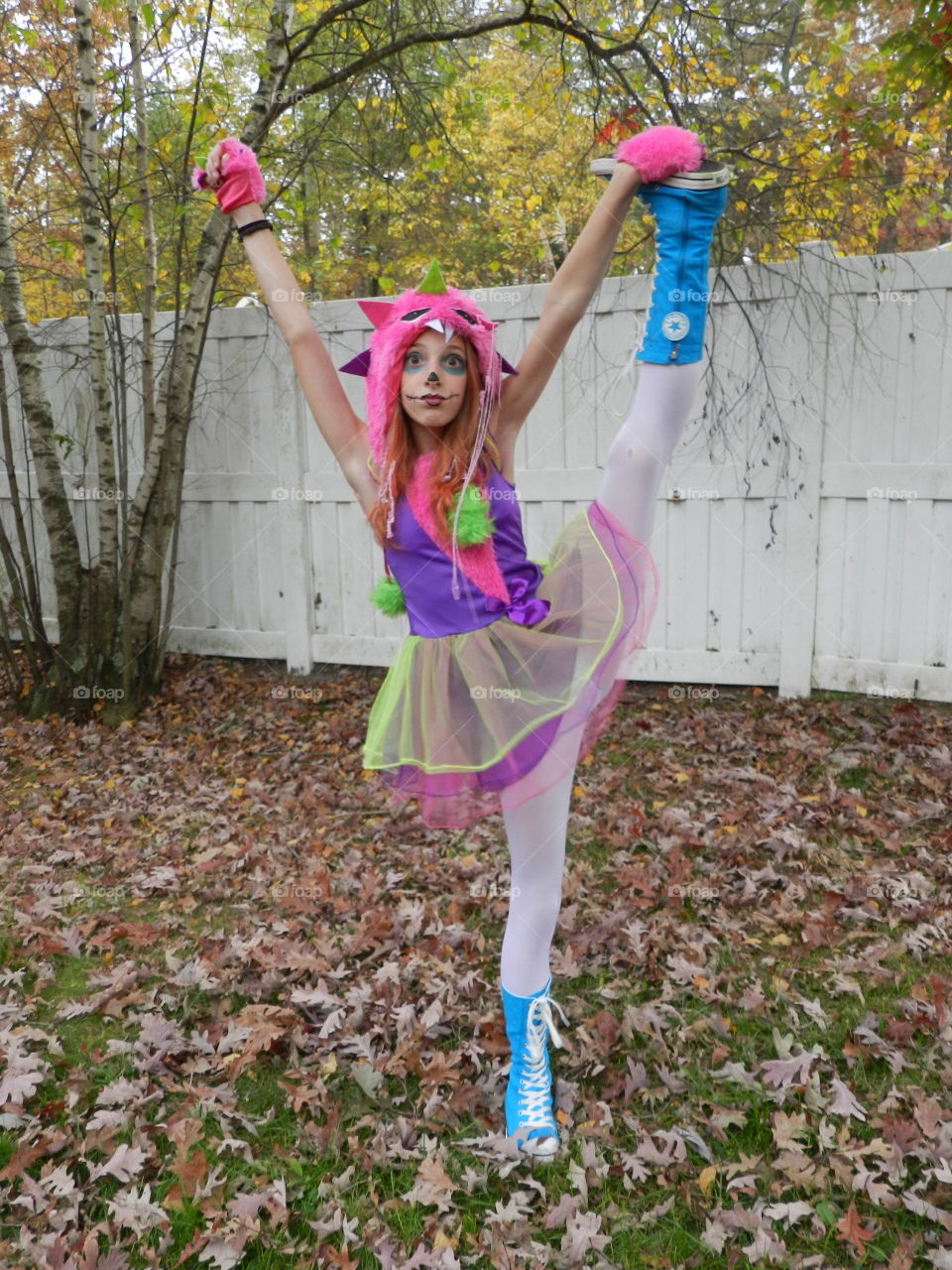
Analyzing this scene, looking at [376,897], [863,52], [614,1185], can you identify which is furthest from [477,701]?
[863,52]

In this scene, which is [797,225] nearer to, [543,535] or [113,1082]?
[543,535]

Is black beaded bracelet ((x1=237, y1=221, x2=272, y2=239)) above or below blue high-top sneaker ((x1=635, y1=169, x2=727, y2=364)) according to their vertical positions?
above

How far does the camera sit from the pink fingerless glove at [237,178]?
7.27 ft

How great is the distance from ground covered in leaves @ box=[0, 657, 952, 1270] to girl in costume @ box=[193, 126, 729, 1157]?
0.36 meters

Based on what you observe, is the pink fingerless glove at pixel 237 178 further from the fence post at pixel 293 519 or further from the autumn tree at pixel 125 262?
the fence post at pixel 293 519

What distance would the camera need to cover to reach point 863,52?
10195 mm

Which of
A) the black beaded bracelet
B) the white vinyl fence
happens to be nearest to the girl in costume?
the black beaded bracelet

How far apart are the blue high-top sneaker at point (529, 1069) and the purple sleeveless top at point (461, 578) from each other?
3.38 ft

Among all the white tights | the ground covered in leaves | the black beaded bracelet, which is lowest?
the ground covered in leaves

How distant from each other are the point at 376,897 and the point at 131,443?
4183mm

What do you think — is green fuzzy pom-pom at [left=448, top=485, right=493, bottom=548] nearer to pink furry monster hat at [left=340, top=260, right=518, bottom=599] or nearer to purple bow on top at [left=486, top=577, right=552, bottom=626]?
pink furry monster hat at [left=340, top=260, right=518, bottom=599]

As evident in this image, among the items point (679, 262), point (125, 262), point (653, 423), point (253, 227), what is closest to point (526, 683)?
point (653, 423)

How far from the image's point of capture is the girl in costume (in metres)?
2.09

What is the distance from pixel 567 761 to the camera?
7.23ft
